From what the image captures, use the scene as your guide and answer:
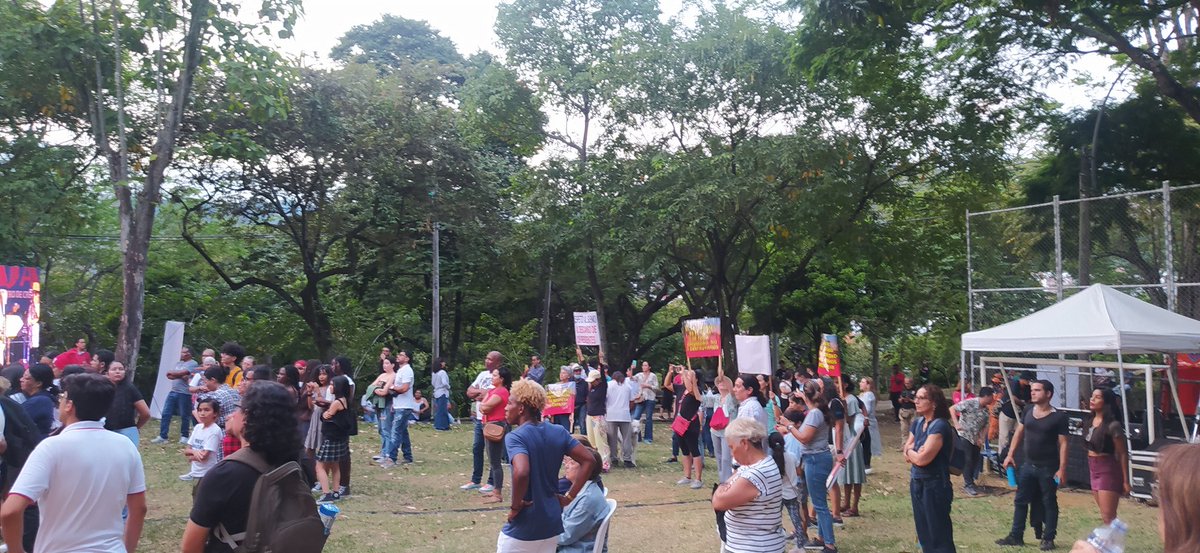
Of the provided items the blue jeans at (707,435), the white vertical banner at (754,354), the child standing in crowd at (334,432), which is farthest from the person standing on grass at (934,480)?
the white vertical banner at (754,354)

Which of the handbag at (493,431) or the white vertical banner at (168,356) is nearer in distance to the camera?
the handbag at (493,431)

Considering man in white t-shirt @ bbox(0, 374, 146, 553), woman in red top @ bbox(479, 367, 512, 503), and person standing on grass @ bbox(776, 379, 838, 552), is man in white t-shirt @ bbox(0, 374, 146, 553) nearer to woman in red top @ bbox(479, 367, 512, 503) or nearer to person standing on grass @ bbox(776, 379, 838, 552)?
woman in red top @ bbox(479, 367, 512, 503)

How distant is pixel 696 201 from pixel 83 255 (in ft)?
58.8

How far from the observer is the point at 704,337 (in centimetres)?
1709

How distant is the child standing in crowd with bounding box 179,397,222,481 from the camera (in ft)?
22.9

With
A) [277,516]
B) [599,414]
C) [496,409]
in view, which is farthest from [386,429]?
[277,516]

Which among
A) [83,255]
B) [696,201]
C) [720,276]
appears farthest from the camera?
[83,255]

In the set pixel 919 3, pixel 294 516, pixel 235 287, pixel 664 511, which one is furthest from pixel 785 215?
pixel 294 516

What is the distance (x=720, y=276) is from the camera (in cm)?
2433

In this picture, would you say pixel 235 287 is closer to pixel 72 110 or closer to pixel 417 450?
pixel 72 110

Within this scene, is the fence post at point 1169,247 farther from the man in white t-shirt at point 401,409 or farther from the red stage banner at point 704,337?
the man in white t-shirt at point 401,409

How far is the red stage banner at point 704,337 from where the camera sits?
16.8m

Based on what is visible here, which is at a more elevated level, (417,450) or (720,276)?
(720,276)

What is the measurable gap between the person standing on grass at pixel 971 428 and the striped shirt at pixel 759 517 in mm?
7744
